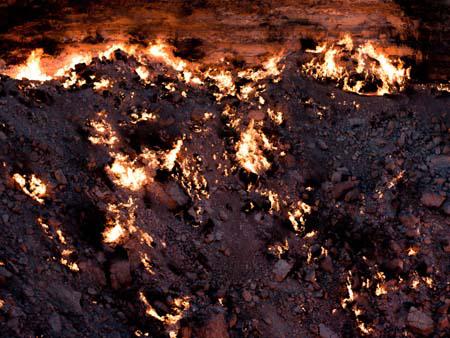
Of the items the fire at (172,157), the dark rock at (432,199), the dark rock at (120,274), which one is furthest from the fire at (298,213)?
the dark rock at (120,274)

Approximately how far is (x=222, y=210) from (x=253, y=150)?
964 millimetres

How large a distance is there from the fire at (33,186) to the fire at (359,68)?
156 inches

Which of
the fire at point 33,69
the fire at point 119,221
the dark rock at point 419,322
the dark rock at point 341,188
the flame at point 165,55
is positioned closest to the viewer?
the fire at point 119,221

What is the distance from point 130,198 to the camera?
605cm

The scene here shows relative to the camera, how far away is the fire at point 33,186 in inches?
213

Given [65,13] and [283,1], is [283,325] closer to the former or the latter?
[283,1]

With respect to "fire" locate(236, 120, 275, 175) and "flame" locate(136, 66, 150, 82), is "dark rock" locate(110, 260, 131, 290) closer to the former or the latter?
"fire" locate(236, 120, 275, 175)

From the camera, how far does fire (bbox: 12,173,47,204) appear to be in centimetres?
540

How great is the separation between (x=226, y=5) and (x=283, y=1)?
787 millimetres

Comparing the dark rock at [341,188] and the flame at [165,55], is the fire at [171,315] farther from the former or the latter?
the flame at [165,55]

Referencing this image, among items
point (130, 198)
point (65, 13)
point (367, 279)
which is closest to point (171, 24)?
point (65, 13)

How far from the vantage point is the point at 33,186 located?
18.0 ft

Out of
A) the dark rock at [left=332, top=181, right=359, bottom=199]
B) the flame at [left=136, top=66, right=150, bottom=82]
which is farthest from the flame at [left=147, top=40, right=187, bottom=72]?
the dark rock at [left=332, top=181, right=359, bottom=199]

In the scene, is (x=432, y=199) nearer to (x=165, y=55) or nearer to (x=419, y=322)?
(x=419, y=322)
